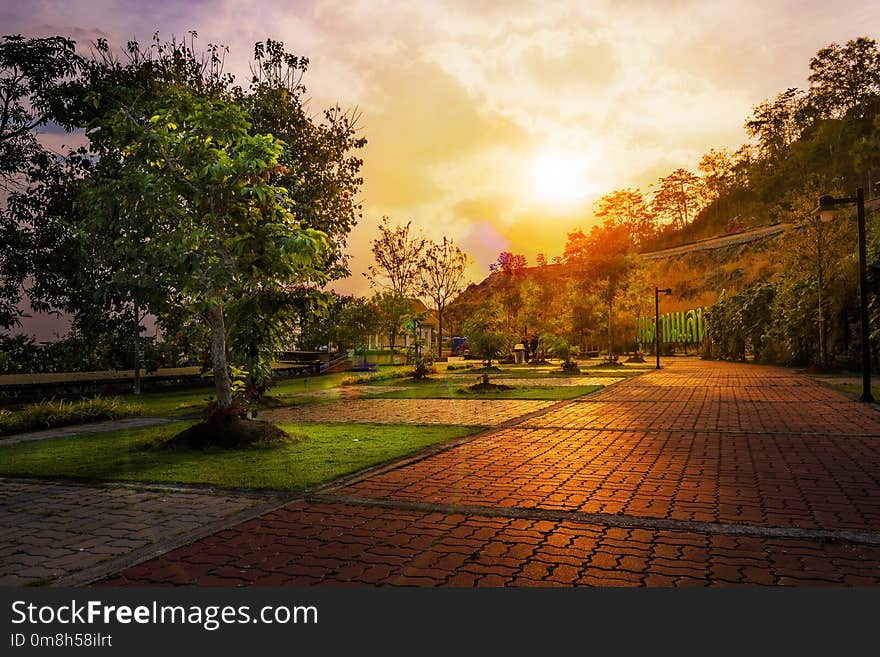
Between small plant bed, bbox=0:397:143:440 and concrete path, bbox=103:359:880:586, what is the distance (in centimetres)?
922

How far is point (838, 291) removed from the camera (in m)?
25.7

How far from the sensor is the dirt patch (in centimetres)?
921

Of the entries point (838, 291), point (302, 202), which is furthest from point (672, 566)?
point (838, 291)

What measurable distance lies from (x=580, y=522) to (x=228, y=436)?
19.7 ft

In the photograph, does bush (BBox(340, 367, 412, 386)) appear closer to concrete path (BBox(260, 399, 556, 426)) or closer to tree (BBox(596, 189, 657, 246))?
concrete path (BBox(260, 399, 556, 426))

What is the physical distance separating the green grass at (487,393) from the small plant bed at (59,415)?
6.77m

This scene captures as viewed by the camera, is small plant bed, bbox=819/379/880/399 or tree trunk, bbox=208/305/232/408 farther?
small plant bed, bbox=819/379/880/399

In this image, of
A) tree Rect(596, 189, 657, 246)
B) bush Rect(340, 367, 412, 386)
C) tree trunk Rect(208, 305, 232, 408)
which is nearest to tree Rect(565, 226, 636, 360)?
bush Rect(340, 367, 412, 386)

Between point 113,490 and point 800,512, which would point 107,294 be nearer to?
point 113,490

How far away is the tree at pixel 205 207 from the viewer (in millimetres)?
8531

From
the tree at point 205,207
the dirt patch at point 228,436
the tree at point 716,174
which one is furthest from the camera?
the tree at point 716,174

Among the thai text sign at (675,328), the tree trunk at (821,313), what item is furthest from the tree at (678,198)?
the tree trunk at (821,313)

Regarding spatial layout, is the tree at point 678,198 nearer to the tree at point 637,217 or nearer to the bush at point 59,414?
the tree at point 637,217

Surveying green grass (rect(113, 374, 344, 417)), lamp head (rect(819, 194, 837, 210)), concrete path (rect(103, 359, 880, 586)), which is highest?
lamp head (rect(819, 194, 837, 210))
